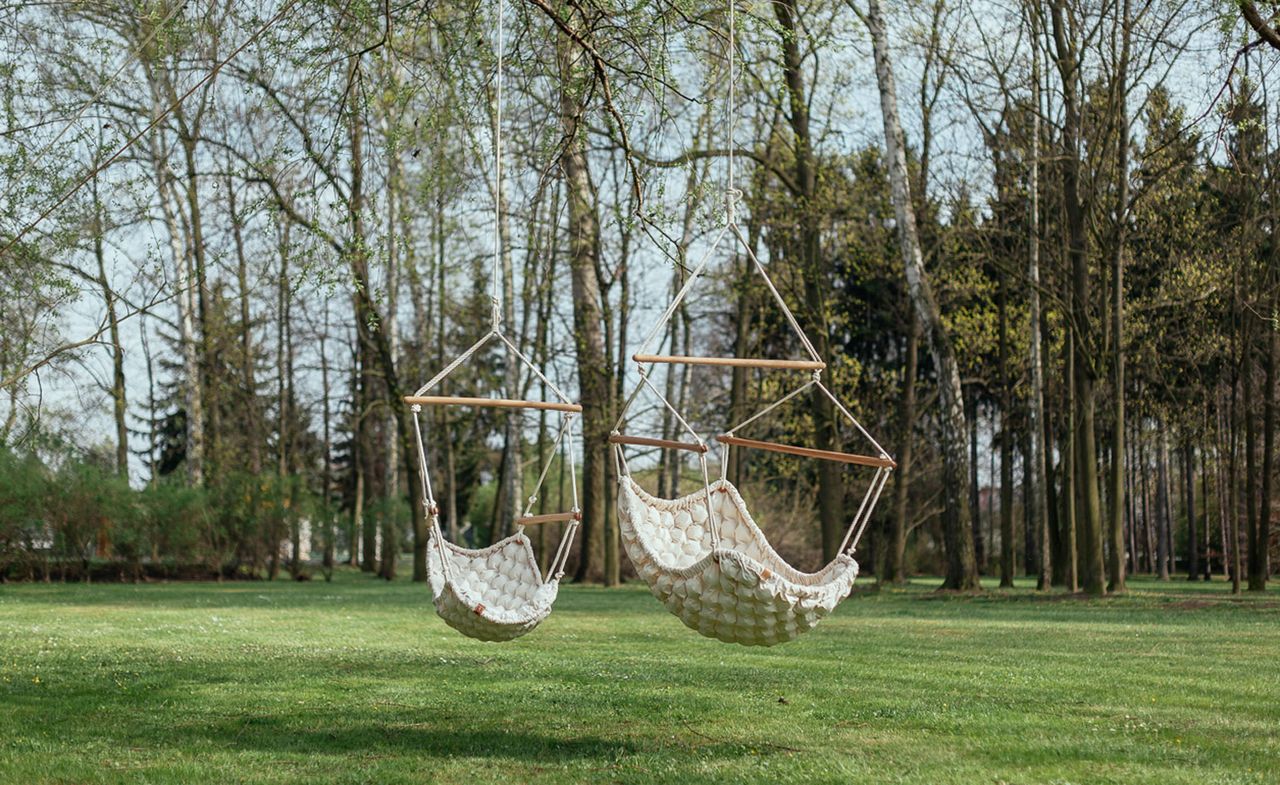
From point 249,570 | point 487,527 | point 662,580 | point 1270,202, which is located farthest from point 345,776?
point 487,527

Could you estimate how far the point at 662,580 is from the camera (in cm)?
459

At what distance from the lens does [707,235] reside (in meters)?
14.7

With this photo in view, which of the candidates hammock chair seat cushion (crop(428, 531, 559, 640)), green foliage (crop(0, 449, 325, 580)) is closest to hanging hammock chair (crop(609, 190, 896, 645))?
hammock chair seat cushion (crop(428, 531, 559, 640))

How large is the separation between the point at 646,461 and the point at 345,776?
1933cm

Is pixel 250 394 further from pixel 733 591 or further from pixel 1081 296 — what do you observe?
pixel 733 591

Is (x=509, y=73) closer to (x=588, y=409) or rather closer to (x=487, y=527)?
(x=588, y=409)

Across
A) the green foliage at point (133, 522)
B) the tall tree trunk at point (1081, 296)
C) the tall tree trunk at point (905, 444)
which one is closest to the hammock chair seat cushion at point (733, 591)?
the tall tree trunk at point (1081, 296)

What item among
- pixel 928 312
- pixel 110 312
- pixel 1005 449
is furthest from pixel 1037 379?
pixel 110 312

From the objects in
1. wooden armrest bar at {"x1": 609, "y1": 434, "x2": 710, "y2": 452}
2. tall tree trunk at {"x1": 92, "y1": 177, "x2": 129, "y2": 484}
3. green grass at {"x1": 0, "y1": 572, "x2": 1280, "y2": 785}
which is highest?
tall tree trunk at {"x1": 92, "y1": 177, "x2": 129, "y2": 484}

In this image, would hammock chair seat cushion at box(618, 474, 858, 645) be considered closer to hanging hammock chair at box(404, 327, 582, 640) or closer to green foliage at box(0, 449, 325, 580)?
hanging hammock chair at box(404, 327, 582, 640)

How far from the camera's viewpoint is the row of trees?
7.60m

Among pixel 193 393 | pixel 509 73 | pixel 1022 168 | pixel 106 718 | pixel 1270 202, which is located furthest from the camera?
pixel 193 393

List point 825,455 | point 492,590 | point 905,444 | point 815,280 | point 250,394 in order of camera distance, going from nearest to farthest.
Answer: point 825,455
point 492,590
point 905,444
point 815,280
point 250,394

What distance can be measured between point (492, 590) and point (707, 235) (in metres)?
9.58
